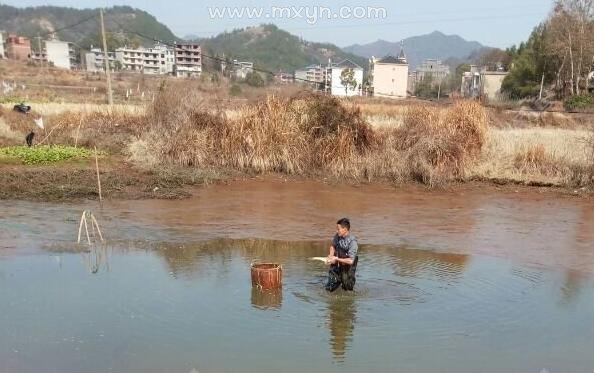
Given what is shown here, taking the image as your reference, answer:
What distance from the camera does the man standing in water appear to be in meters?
7.19

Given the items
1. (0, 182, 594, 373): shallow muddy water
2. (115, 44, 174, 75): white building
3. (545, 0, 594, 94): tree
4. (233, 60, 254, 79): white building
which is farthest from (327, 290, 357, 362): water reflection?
(115, 44, 174, 75): white building

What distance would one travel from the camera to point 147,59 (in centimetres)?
13288

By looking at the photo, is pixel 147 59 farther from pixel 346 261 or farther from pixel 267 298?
pixel 346 261

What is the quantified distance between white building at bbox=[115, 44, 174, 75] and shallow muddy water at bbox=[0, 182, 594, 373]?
118 meters

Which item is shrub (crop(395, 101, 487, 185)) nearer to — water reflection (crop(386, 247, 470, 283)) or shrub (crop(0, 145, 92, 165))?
water reflection (crop(386, 247, 470, 283))

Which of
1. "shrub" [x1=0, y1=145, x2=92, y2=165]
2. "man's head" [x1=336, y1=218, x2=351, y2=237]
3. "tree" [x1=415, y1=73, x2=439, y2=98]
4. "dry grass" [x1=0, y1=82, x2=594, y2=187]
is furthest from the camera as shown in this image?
"tree" [x1=415, y1=73, x2=439, y2=98]

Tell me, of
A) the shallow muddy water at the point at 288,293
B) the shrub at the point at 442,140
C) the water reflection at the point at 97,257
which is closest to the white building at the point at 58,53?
the shrub at the point at 442,140

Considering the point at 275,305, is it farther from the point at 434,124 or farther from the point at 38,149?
the point at 38,149

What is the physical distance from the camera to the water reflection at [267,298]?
6.92 meters

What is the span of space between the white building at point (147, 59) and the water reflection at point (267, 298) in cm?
12196

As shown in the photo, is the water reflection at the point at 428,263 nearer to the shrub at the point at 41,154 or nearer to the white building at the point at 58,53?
the shrub at the point at 41,154

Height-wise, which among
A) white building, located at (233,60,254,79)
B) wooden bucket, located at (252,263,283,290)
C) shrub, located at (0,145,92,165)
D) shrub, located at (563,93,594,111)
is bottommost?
wooden bucket, located at (252,263,283,290)

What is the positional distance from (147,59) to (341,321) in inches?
5326

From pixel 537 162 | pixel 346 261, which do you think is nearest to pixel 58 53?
pixel 537 162
